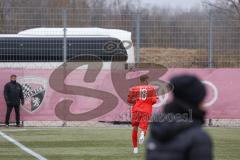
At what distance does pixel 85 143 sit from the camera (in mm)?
18938

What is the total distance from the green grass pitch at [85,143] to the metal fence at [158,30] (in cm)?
320

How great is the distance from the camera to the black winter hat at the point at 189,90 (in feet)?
16.2

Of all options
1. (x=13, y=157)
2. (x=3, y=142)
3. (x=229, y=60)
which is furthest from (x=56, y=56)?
(x=13, y=157)

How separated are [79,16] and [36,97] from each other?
11.1 ft

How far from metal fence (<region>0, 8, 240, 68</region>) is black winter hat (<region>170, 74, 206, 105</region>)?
21406mm

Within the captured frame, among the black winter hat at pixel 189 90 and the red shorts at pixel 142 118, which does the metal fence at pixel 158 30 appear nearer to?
the red shorts at pixel 142 118

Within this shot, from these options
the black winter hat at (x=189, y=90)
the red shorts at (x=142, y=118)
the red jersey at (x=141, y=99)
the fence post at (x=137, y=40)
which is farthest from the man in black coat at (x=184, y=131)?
the fence post at (x=137, y=40)

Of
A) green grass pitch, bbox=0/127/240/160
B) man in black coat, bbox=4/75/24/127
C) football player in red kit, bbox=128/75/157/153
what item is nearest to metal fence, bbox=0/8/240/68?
man in black coat, bbox=4/75/24/127

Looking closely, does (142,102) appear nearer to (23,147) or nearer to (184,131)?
(23,147)

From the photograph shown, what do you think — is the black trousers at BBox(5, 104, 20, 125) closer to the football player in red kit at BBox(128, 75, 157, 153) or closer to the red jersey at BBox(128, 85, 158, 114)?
the football player in red kit at BBox(128, 75, 157, 153)

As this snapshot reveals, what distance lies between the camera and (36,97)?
2675 cm

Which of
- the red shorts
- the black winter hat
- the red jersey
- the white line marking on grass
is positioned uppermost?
the black winter hat

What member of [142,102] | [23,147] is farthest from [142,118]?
[23,147]

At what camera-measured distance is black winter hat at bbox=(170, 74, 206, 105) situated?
16.2ft
